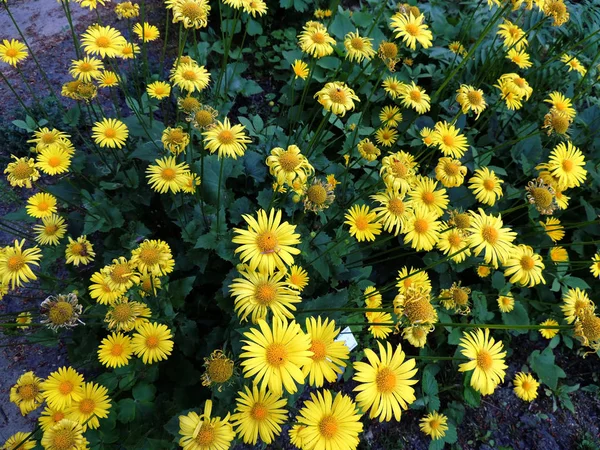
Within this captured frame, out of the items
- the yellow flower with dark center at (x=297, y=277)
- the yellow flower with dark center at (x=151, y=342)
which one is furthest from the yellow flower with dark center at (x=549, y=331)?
the yellow flower with dark center at (x=151, y=342)

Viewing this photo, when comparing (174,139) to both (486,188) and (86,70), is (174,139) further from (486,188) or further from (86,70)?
(486,188)

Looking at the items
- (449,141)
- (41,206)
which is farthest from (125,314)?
(449,141)

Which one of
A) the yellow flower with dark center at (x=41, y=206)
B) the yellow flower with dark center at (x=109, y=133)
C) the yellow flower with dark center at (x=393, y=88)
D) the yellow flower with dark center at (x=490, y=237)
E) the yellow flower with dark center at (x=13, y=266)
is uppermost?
the yellow flower with dark center at (x=393, y=88)

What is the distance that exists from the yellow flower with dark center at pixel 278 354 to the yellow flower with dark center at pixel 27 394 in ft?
3.62

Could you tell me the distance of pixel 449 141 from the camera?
2980 millimetres

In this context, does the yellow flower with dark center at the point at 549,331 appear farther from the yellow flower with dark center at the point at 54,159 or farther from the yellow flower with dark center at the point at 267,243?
the yellow flower with dark center at the point at 54,159

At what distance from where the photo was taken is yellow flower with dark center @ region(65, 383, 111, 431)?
1.97 m

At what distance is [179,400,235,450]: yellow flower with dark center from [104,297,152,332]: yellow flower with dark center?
50cm

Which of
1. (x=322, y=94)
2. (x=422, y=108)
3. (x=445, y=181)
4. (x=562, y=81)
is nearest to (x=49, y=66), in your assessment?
(x=322, y=94)

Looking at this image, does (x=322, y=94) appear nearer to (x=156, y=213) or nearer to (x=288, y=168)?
(x=288, y=168)

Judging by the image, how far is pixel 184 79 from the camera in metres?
2.39

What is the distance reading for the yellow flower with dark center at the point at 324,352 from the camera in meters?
1.76

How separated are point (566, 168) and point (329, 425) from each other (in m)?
2.29

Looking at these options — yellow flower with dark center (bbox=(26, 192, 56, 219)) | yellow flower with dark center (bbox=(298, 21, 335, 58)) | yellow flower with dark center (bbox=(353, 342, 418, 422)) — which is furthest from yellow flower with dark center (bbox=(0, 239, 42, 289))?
yellow flower with dark center (bbox=(298, 21, 335, 58))
